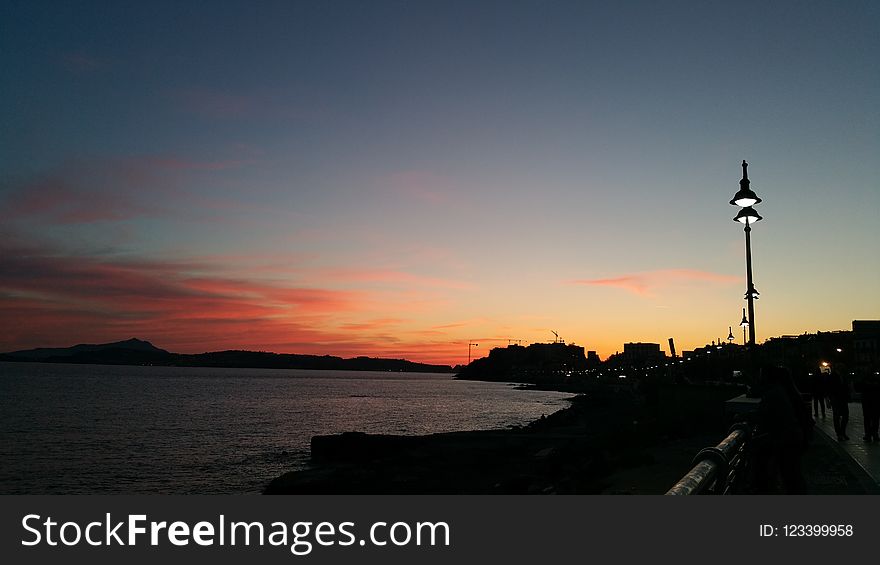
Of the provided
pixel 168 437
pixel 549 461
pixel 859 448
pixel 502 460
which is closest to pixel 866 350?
pixel 502 460

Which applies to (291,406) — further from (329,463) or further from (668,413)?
(668,413)

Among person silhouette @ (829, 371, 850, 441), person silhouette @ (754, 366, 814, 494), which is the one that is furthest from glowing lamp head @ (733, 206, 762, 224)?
person silhouette @ (754, 366, 814, 494)

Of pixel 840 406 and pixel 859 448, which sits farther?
pixel 840 406

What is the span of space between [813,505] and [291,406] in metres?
111

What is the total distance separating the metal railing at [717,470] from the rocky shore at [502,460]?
8167 mm

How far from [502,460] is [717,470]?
3724 centimetres

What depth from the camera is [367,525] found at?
7664 mm

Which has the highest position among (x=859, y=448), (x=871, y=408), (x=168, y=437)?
(x=871, y=408)

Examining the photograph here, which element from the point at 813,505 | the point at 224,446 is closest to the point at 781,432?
the point at 813,505

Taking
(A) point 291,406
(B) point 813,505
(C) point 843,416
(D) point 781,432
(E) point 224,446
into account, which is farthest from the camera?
(A) point 291,406

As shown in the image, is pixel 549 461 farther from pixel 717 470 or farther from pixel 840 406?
pixel 717 470

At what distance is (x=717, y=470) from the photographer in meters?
5.44

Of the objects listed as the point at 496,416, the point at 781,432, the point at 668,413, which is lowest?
the point at 496,416

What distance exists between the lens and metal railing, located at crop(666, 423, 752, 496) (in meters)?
4.64
